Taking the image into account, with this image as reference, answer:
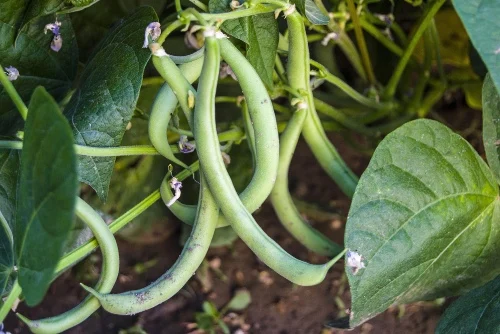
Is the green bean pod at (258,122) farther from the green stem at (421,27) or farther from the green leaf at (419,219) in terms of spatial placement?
the green stem at (421,27)

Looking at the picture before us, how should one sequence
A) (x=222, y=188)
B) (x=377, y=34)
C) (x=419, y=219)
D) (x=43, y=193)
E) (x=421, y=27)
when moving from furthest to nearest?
(x=377, y=34), (x=421, y=27), (x=419, y=219), (x=222, y=188), (x=43, y=193)

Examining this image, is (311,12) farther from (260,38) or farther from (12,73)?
(12,73)

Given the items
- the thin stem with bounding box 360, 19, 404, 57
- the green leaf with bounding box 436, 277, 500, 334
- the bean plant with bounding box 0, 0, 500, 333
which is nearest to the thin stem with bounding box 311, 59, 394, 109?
the bean plant with bounding box 0, 0, 500, 333

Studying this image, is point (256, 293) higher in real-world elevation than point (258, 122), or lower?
lower

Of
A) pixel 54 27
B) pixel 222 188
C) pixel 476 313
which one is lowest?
pixel 476 313

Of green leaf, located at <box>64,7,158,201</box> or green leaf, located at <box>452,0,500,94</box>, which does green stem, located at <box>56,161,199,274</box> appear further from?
green leaf, located at <box>452,0,500,94</box>

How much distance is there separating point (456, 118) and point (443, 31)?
0.25 meters

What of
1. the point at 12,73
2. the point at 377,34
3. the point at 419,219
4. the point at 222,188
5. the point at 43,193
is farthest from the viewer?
the point at 377,34

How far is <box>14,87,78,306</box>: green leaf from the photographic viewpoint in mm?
675

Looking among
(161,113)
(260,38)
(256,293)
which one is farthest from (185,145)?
(256,293)

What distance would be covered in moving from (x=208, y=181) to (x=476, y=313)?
454mm

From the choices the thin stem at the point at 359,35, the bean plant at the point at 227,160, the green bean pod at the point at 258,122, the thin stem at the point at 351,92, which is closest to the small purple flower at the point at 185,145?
the bean plant at the point at 227,160

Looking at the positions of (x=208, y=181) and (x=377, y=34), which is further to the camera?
(x=377, y=34)

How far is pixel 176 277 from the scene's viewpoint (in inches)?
36.5
